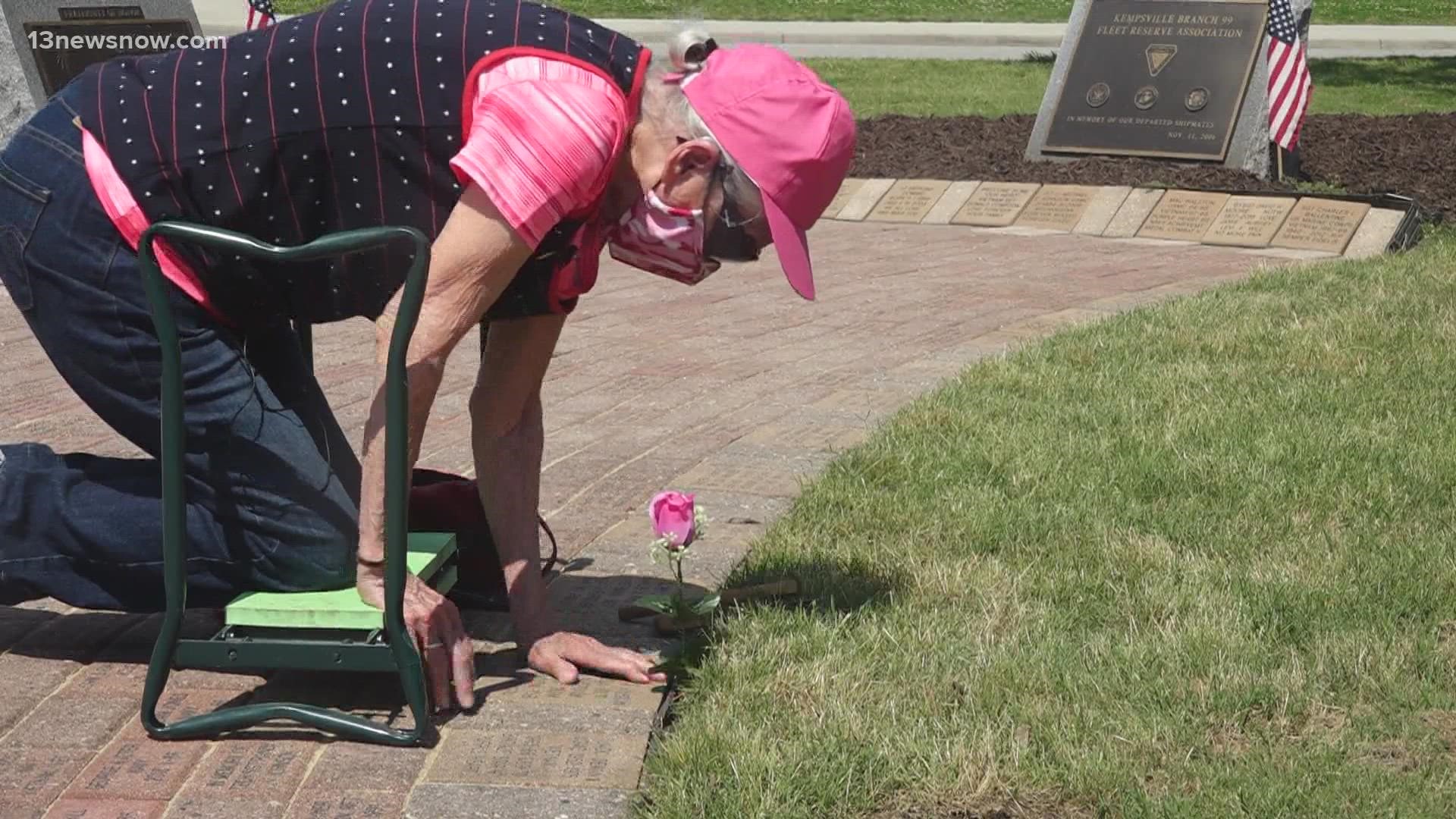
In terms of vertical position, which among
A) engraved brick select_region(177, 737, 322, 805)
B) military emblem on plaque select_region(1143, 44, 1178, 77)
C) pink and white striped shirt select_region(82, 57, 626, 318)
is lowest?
military emblem on plaque select_region(1143, 44, 1178, 77)

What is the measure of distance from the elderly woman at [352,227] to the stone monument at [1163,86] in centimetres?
804

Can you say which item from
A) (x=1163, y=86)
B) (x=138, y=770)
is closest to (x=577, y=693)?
(x=138, y=770)

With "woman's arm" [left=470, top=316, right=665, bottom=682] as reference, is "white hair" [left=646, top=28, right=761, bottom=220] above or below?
above

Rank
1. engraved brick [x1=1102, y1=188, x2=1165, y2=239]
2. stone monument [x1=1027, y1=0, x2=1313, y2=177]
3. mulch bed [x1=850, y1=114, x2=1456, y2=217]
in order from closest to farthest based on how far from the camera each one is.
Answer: engraved brick [x1=1102, y1=188, x2=1165, y2=239], mulch bed [x1=850, y1=114, x2=1456, y2=217], stone monument [x1=1027, y1=0, x2=1313, y2=177]

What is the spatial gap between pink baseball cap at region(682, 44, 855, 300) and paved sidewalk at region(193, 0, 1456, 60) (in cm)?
1702

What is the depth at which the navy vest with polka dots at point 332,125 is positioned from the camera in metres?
2.80

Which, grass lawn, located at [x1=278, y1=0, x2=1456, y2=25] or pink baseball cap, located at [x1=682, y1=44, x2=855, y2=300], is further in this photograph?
grass lawn, located at [x1=278, y1=0, x2=1456, y2=25]

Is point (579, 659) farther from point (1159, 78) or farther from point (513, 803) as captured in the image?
point (1159, 78)

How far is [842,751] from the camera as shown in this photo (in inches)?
108

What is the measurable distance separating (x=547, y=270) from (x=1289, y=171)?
8.50 m

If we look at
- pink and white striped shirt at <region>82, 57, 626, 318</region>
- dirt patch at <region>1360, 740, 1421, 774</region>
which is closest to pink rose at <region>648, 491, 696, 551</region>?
pink and white striped shirt at <region>82, 57, 626, 318</region>

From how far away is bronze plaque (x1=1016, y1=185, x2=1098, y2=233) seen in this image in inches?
373

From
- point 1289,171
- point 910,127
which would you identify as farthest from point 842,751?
point 910,127

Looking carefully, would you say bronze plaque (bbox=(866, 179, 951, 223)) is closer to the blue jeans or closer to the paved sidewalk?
the blue jeans
